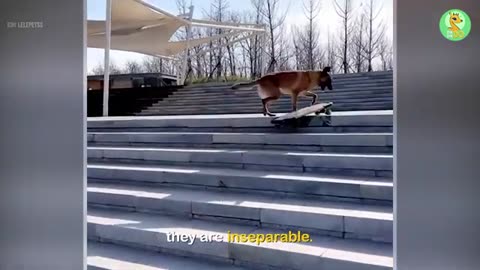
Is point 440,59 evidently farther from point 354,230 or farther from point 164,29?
point 164,29


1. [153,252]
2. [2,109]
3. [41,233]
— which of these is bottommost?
[153,252]

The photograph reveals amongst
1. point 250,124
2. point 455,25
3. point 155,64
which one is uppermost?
point 155,64

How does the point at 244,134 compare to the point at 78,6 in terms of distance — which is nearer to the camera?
the point at 78,6

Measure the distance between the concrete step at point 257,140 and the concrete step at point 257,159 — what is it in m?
0.09

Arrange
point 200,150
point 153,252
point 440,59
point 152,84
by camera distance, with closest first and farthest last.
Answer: point 440,59 → point 153,252 → point 200,150 → point 152,84

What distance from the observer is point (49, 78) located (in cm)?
56

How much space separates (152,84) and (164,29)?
1.28m

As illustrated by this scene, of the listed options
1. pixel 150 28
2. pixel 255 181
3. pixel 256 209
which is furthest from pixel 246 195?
pixel 150 28

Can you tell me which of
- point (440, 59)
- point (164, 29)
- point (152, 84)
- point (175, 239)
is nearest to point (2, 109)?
point (440, 59)

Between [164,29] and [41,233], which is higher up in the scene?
[164,29]

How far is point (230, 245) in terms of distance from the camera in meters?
1.30

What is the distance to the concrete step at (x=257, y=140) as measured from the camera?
6.20ft

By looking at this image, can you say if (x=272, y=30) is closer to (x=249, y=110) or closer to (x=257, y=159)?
(x=249, y=110)

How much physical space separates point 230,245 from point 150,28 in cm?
635
